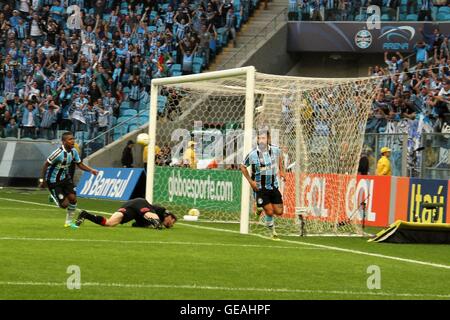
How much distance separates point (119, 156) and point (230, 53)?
6.73 metres

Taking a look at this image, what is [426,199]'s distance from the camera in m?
25.9

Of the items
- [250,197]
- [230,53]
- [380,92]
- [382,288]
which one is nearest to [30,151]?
[230,53]

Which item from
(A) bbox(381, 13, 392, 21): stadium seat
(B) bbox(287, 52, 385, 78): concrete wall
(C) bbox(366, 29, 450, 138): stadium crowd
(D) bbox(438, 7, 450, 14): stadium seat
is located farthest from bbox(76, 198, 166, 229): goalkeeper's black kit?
(B) bbox(287, 52, 385, 78): concrete wall

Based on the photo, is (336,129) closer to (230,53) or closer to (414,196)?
(414,196)

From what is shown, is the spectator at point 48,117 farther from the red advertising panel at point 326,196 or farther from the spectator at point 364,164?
the red advertising panel at point 326,196

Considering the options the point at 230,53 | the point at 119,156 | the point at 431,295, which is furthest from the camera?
the point at 230,53

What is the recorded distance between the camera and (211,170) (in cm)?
2773

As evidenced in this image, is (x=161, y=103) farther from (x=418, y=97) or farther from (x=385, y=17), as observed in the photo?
(x=385, y=17)

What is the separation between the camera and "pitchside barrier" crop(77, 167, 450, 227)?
25.1m

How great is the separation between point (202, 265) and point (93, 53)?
29.6 metres

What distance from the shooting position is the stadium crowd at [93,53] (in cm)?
4144

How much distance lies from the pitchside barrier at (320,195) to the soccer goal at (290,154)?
27 millimetres

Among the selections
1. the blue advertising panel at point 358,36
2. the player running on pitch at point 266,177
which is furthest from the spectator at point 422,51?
the player running on pitch at point 266,177

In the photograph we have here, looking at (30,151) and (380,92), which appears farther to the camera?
(30,151)
